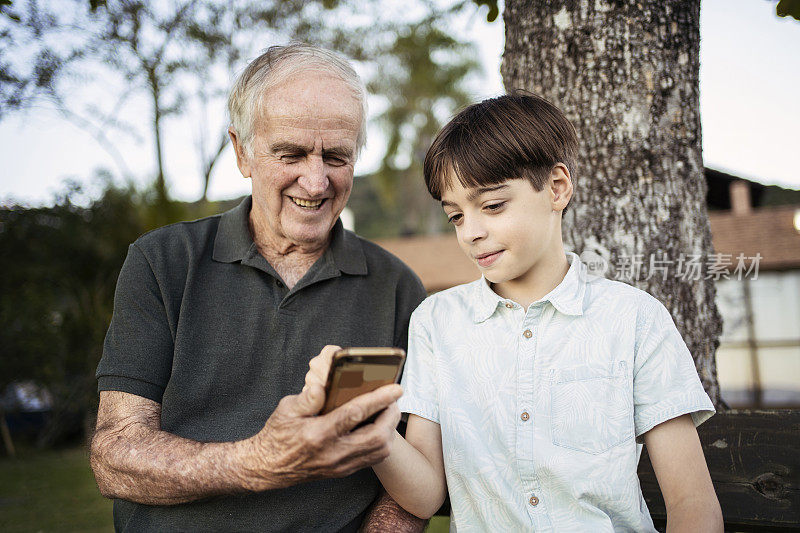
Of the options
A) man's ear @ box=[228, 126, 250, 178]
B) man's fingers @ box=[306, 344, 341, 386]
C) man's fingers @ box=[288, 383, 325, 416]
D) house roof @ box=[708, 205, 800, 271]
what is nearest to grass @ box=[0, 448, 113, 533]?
man's ear @ box=[228, 126, 250, 178]

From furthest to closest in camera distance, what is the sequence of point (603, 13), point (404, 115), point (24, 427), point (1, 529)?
1. point (404, 115)
2. point (24, 427)
3. point (1, 529)
4. point (603, 13)

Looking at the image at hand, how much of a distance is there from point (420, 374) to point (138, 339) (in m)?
0.85

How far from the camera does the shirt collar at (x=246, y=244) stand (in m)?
2.26

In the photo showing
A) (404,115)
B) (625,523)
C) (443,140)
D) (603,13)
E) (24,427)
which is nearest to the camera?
(625,523)

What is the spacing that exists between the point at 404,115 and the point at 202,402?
919 inches

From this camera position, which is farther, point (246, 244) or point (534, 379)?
point (246, 244)

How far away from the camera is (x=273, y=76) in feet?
7.17

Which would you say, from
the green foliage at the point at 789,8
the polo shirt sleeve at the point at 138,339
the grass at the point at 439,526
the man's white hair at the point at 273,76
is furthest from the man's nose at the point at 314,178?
the grass at the point at 439,526

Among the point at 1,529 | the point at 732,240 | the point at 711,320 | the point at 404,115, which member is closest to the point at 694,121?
the point at 711,320

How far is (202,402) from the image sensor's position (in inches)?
80.9

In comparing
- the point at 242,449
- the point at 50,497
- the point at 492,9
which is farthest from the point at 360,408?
the point at 50,497

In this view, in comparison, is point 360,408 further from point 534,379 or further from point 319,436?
point 534,379

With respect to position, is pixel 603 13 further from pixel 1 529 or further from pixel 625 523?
pixel 1 529

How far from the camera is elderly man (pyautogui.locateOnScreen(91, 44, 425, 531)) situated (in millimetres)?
1880
